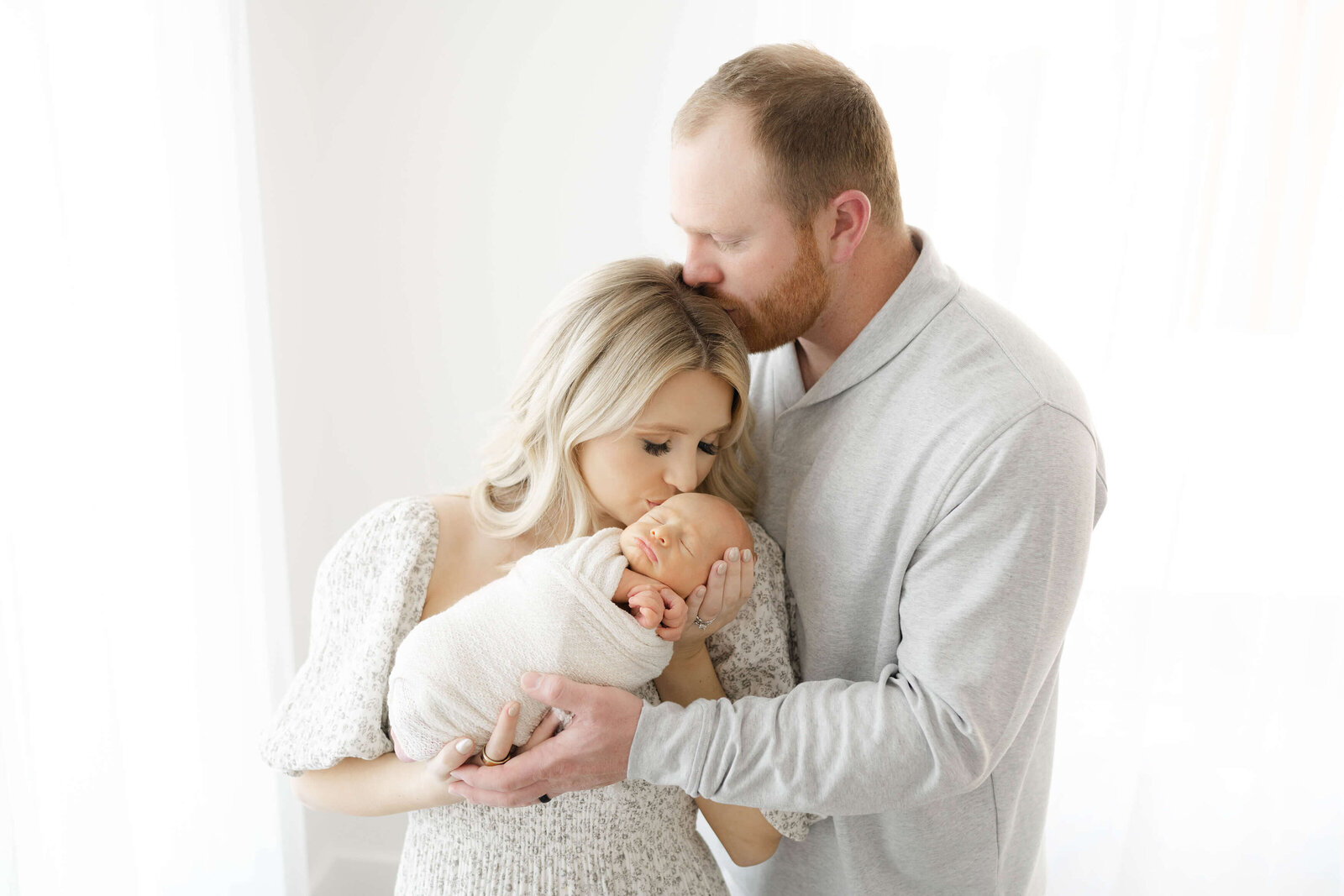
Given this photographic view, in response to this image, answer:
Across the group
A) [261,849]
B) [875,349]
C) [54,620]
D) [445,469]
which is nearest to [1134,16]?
[875,349]

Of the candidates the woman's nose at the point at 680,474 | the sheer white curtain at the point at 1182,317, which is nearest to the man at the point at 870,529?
the woman's nose at the point at 680,474

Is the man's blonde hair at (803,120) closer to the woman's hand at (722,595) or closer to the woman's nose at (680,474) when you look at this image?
the woman's nose at (680,474)

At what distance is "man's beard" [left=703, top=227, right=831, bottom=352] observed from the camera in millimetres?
1466

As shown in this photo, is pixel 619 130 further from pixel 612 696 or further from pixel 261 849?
pixel 261 849

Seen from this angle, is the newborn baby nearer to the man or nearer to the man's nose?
the man

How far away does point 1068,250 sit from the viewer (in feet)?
6.98

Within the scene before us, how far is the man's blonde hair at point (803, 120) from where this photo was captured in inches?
55.2

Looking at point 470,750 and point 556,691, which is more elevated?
point 556,691

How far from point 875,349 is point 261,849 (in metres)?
1.93

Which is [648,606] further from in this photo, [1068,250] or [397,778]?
[1068,250]

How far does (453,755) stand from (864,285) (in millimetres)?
992

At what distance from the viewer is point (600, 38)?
2.30 m

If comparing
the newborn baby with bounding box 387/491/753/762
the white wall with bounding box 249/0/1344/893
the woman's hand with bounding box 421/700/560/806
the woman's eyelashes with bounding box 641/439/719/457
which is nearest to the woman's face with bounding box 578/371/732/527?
the woman's eyelashes with bounding box 641/439/719/457

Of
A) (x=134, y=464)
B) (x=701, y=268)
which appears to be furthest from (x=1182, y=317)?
(x=134, y=464)
